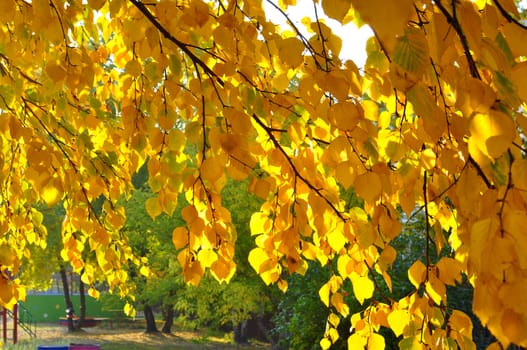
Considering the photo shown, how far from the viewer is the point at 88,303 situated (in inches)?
642

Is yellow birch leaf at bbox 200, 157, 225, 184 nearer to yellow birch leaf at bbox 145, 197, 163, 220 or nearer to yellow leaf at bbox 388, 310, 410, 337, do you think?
yellow birch leaf at bbox 145, 197, 163, 220

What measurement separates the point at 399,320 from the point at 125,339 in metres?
11.5

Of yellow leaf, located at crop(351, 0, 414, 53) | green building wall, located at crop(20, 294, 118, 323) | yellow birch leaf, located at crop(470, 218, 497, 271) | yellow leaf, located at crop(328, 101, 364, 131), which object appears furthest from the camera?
green building wall, located at crop(20, 294, 118, 323)

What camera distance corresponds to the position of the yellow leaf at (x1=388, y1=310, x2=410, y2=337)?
4.56 feet

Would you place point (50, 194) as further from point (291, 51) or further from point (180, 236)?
point (291, 51)

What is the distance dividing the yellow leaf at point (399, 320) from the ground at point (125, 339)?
8560 mm

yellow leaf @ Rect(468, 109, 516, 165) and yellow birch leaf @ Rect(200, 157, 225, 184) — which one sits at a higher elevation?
yellow birch leaf @ Rect(200, 157, 225, 184)

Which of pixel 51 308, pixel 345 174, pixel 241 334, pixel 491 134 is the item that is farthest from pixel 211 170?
pixel 51 308

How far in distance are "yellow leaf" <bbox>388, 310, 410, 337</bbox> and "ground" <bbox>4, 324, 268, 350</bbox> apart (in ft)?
28.1

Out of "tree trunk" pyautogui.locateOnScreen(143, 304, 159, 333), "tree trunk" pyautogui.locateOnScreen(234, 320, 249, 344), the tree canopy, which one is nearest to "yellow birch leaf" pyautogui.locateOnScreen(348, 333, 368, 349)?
the tree canopy

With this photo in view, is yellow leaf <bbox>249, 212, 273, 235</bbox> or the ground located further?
the ground

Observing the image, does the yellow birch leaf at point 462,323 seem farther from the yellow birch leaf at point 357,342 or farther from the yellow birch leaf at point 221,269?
the yellow birch leaf at point 221,269

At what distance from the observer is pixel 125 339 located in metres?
12.1

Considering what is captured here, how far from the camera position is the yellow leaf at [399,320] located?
1.39 m
